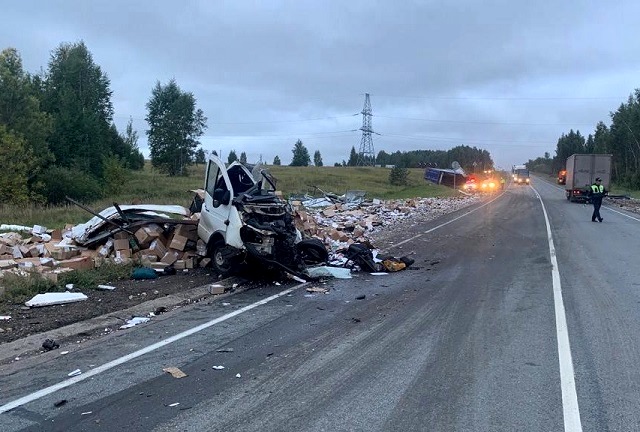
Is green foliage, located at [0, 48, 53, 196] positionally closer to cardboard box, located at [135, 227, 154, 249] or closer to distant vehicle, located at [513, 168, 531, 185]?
cardboard box, located at [135, 227, 154, 249]

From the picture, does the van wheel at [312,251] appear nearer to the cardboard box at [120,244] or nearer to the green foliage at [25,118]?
the cardboard box at [120,244]

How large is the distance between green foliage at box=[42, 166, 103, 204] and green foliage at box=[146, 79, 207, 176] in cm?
3320

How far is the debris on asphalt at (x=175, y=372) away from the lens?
17.4ft

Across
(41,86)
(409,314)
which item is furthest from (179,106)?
(409,314)

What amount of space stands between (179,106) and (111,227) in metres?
72.4

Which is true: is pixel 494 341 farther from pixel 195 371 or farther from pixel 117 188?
pixel 117 188

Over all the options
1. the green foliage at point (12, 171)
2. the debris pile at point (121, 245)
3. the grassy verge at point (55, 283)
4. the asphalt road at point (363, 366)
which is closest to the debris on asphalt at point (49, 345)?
the asphalt road at point (363, 366)

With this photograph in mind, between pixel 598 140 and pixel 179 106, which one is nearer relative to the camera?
pixel 179 106

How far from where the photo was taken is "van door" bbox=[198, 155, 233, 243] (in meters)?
10.6

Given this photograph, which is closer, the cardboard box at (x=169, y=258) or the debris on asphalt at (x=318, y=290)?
the debris on asphalt at (x=318, y=290)

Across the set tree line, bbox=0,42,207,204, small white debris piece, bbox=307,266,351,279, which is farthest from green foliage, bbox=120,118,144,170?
small white debris piece, bbox=307,266,351,279

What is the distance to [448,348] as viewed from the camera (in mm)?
6078

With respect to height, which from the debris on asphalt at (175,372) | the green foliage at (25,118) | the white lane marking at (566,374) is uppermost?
the green foliage at (25,118)

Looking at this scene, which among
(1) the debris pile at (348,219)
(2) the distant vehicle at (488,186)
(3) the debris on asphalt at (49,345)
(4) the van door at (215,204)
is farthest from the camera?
(2) the distant vehicle at (488,186)
